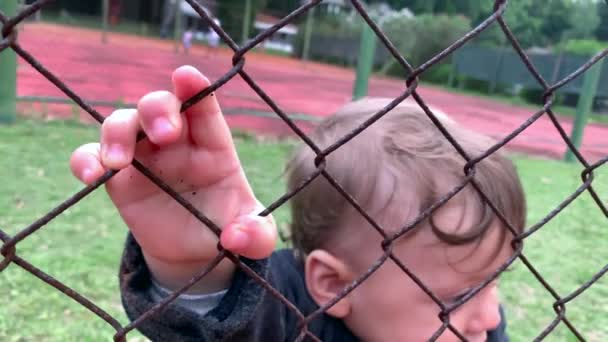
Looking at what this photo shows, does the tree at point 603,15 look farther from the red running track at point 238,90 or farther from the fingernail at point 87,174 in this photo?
the fingernail at point 87,174

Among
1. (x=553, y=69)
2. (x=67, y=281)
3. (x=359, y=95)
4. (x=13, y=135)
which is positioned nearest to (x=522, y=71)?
(x=553, y=69)

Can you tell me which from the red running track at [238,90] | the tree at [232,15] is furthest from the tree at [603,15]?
the tree at [232,15]

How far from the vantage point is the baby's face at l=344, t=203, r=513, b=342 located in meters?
1.01

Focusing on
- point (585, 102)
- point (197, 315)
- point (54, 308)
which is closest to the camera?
Result: point (197, 315)

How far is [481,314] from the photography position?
1.05 m

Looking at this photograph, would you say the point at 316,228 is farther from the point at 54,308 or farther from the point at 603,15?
the point at 603,15

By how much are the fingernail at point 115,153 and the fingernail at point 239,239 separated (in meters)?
0.16

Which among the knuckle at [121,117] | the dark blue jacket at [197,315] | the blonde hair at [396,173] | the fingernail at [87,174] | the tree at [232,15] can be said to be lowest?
the tree at [232,15]

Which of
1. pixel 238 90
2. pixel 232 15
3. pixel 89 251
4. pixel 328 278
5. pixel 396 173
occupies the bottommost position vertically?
pixel 232 15

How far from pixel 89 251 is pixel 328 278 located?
1.43 m

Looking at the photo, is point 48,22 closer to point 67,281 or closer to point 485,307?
point 67,281

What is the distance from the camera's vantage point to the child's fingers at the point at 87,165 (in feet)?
1.97

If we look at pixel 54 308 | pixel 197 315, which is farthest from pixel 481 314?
pixel 54 308

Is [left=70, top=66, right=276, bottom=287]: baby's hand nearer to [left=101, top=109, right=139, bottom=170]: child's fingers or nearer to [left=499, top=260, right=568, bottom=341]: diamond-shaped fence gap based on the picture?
[left=101, top=109, right=139, bottom=170]: child's fingers
